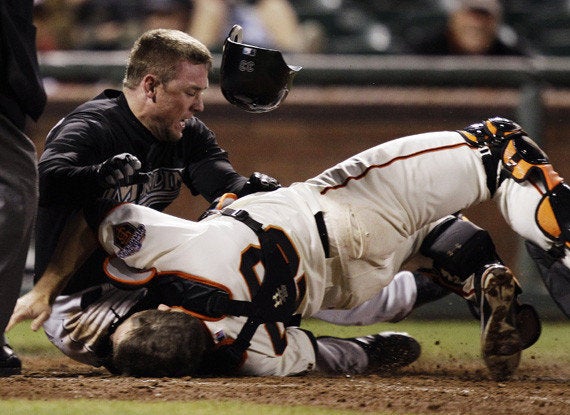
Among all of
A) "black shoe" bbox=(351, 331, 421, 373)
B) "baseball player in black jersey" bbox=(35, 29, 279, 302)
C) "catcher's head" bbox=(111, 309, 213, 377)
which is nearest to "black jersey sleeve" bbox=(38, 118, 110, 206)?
"baseball player in black jersey" bbox=(35, 29, 279, 302)

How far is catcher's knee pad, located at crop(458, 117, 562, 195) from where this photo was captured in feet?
13.0

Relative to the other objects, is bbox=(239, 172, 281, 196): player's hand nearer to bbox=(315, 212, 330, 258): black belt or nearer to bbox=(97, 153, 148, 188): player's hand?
bbox=(315, 212, 330, 258): black belt

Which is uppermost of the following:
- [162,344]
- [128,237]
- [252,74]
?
[252,74]

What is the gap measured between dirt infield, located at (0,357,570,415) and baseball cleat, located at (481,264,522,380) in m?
0.10

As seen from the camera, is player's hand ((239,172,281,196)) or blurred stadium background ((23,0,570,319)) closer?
player's hand ((239,172,281,196))

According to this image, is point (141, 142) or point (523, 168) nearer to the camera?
point (523, 168)

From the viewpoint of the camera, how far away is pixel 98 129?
4.11m

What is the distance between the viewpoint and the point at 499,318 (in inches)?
152

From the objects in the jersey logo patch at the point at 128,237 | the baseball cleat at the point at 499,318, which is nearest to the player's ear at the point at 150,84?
the jersey logo patch at the point at 128,237

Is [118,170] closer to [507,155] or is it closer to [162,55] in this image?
[162,55]

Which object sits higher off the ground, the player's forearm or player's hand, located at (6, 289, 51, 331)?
the player's forearm

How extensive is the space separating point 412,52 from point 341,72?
102 cm

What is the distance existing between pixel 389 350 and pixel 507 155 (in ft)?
2.96

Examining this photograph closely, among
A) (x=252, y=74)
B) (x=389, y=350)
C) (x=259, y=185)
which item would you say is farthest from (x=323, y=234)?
(x=252, y=74)
